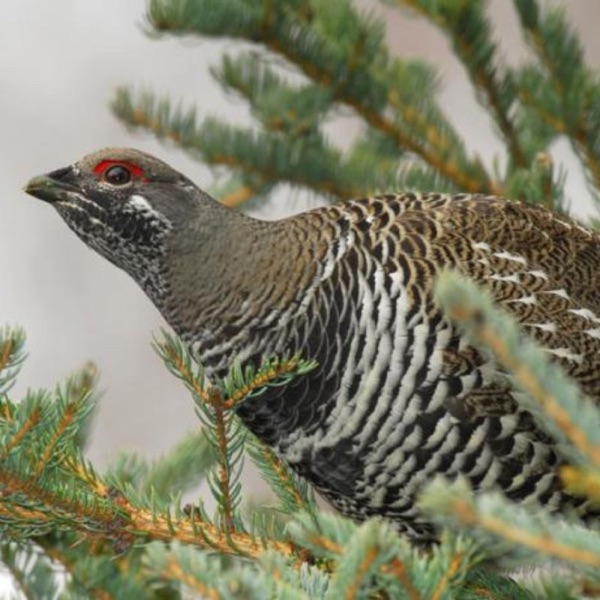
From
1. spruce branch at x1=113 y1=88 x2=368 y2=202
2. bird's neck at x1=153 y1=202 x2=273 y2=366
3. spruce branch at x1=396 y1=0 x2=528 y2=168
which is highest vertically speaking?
spruce branch at x1=396 y1=0 x2=528 y2=168

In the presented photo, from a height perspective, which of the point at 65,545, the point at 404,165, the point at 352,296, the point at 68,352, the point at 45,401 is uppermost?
the point at 404,165

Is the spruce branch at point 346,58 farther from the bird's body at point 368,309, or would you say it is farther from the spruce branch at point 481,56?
the bird's body at point 368,309

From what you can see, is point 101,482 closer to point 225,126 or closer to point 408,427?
point 408,427

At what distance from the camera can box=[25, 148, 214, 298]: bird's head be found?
3502 mm

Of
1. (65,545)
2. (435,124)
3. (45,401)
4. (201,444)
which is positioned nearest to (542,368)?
(45,401)

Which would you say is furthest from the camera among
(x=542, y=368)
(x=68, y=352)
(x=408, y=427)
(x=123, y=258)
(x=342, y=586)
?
(x=68, y=352)

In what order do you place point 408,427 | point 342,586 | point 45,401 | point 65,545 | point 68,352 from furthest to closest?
point 68,352, point 408,427, point 65,545, point 45,401, point 342,586

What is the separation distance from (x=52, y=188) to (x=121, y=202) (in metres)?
0.19

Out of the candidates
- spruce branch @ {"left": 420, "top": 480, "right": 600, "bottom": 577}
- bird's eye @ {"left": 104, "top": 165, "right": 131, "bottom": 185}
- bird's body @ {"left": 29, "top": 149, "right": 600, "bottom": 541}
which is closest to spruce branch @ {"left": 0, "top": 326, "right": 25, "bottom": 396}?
bird's body @ {"left": 29, "top": 149, "right": 600, "bottom": 541}

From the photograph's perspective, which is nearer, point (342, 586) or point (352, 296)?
point (342, 586)

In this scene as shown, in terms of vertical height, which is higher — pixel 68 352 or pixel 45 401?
pixel 45 401

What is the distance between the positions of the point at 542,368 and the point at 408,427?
5.62ft

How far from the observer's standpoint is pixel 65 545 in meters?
2.83

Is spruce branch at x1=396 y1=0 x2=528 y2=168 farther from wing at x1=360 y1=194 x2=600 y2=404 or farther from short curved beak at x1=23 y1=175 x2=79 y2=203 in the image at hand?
short curved beak at x1=23 y1=175 x2=79 y2=203
